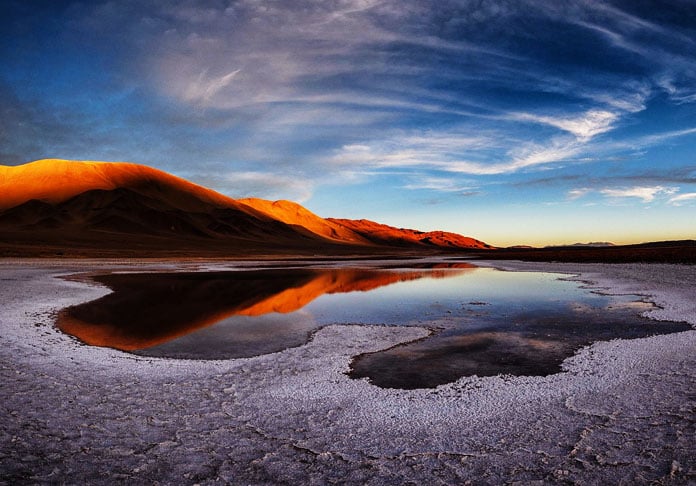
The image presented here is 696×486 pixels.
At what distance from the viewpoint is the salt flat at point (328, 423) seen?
14.1ft

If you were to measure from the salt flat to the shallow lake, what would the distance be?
73 cm

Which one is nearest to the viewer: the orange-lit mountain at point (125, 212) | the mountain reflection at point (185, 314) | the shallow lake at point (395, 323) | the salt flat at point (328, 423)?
the salt flat at point (328, 423)

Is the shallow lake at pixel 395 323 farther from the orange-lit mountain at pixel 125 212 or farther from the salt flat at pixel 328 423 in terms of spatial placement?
the orange-lit mountain at pixel 125 212

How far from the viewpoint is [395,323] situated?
12.7 meters

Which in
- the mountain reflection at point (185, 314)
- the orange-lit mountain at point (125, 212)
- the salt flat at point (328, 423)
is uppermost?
the orange-lit mountain at point (125, 212)

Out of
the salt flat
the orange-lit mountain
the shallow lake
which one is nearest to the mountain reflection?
the shallow lake

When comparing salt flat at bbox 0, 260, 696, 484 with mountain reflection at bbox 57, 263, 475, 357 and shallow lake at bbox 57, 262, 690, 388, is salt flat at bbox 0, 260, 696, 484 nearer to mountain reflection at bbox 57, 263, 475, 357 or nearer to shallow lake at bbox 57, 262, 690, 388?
shallow lake at bbox 57, 262, 690, 388

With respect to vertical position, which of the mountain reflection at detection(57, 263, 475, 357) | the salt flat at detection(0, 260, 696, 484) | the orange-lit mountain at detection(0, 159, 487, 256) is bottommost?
the mountain reflection at detection(57, 263, 475, 357)

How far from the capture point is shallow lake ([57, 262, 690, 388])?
848cm

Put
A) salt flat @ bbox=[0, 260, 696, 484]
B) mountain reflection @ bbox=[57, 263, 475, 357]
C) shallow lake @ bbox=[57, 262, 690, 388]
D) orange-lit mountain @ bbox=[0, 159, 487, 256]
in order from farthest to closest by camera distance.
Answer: orange-lit mountain @ bbox=[0, 159, 487, 256] < mountain reflection @ bbox=[57, 263, 475, 357] < shallow lake @ bbox=[57, 262, 690, 388] < salt flat @ bbox=[0, 260, 696, 484]

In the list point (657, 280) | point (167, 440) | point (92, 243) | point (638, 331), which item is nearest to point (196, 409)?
point (167, 440)

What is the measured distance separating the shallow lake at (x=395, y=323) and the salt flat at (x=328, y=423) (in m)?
0.73

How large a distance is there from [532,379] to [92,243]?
96309mm

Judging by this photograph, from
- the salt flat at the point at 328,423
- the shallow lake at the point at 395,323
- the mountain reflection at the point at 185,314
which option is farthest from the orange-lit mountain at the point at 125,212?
the salt flat at the point at 328,423
